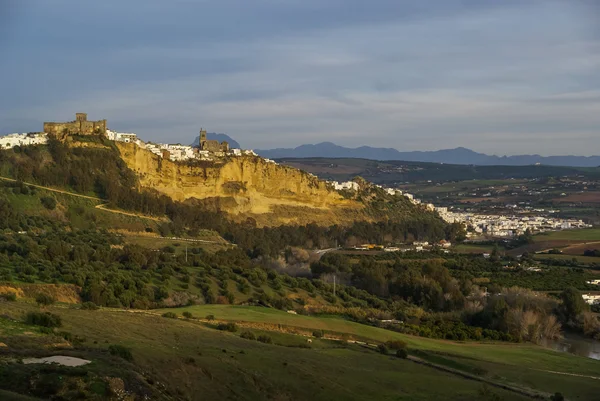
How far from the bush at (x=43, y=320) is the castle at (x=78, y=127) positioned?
51894 mm

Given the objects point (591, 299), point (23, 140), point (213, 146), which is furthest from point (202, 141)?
point (591, 299)

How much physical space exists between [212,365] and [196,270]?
93.0ft

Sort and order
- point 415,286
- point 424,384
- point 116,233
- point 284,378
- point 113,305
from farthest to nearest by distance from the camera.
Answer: point 116,233
point 415,286
point 113,305
point 424,384
point 284,378

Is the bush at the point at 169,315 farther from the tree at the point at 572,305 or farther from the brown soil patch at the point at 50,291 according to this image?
the tree at the point at 572,305

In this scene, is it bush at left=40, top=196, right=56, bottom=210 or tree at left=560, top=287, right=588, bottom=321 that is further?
bush at left=40, top=196, right=56, bottom=210

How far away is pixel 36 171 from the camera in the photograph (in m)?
66.1

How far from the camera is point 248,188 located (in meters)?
83.7

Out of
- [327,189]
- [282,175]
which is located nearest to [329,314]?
[282,175]

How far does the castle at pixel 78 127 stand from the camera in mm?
74838

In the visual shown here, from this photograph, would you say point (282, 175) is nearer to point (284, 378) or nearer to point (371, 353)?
point (371, 353)

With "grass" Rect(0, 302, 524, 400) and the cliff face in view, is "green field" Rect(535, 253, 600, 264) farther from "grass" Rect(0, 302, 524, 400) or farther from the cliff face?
"grass" Rect(0, 302, 524, 400)

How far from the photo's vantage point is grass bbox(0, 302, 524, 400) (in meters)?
20.5

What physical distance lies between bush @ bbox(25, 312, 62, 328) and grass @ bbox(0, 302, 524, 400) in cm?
40

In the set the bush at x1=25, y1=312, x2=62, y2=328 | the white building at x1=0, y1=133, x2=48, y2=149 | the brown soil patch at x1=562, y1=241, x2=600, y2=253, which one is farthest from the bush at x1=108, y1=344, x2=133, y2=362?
the brown soil patch at x1=562, y1=241, x2=600, y2=253
